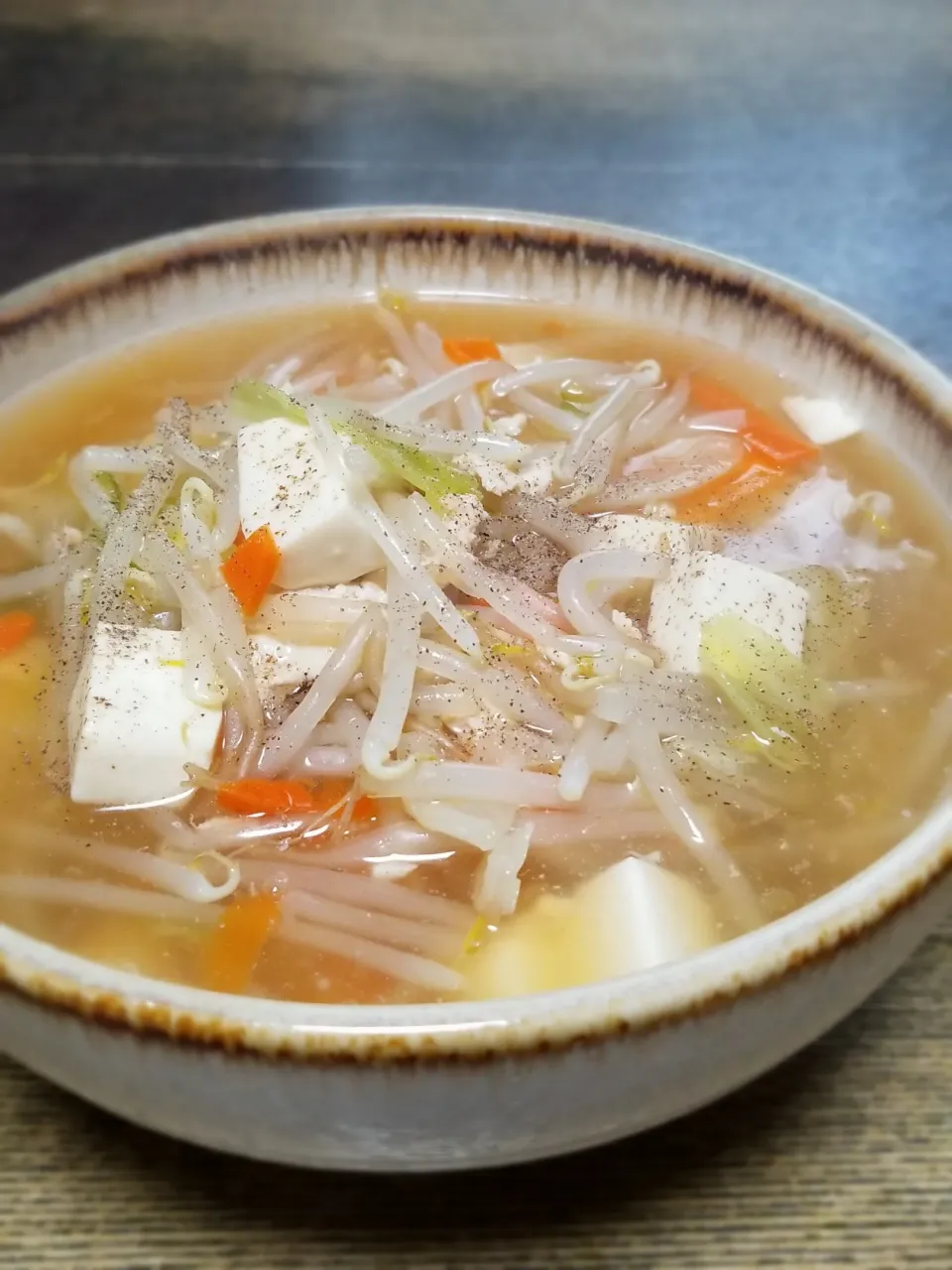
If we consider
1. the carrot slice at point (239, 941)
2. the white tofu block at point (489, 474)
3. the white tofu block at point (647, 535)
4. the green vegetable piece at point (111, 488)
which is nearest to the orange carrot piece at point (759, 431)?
the white tofu block at point (647, 535)

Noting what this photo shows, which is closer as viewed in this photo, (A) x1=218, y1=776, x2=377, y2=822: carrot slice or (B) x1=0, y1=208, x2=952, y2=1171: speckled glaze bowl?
(B) x1=0, y1=208, x2=952, y2=1171: speckled glaze bowl

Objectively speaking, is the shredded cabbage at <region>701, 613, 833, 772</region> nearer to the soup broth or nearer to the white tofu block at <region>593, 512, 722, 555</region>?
the soup broth

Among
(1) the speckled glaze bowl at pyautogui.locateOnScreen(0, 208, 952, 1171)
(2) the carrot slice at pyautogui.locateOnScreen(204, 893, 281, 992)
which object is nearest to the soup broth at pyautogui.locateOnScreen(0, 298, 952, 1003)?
(2) the carrot slice at pyautogui.locateOnScreen(204, 893, 281, 992)

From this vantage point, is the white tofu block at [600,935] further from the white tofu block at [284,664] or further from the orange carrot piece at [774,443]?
the orange carrot piece at [774,443]

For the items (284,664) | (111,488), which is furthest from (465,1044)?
(111,488)

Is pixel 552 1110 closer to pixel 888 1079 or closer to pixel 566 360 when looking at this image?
pixel 888 1079

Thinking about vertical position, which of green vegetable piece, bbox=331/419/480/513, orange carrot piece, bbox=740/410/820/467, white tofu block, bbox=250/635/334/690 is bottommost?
white tofu block, bbox=250/635/334/690

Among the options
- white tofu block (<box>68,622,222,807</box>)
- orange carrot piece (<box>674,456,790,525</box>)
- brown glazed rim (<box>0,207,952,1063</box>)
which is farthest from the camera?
orange carrot piece (<box>674,456,790,525</box>)
